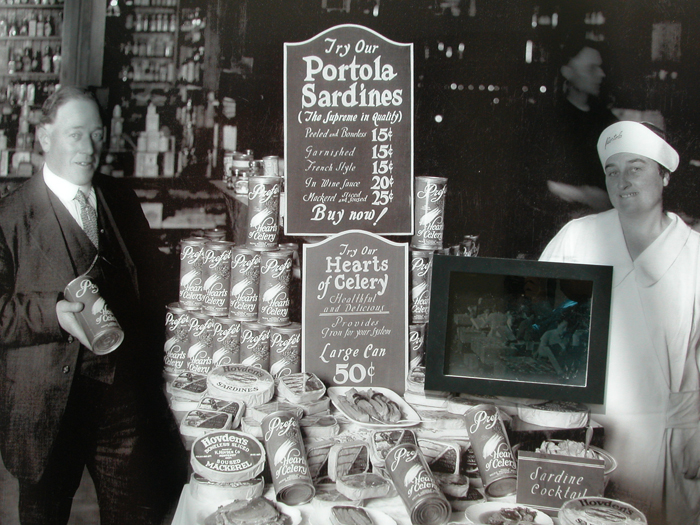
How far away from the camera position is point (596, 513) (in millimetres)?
1436

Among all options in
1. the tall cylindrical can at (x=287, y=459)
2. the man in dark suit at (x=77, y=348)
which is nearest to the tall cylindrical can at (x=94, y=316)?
the man in dark suit at (x=77, y=348)

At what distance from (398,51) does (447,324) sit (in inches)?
33.6

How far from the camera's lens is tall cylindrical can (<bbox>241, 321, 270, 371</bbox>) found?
167 centimetres

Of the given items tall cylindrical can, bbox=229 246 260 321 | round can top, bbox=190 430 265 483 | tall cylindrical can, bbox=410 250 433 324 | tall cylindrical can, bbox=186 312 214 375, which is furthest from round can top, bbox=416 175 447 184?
round can top, bbox=190 430 265 483

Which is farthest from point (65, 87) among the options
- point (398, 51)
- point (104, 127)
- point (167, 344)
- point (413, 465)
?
point (413, 465)

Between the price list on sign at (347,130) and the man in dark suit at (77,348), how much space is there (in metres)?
0.53

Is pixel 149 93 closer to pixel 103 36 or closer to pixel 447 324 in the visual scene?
pixel 103 36

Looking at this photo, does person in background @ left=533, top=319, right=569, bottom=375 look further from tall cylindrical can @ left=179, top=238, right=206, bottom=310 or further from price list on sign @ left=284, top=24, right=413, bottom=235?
tall cylindrical can @ left=179, top=238, right=206, bottom=310

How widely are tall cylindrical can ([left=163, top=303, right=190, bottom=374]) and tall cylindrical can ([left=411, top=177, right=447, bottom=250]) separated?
0.76 m

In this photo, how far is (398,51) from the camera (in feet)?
5.50

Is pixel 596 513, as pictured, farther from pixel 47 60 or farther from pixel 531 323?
pixel 47 60

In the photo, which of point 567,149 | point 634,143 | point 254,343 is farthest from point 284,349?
point 634,143

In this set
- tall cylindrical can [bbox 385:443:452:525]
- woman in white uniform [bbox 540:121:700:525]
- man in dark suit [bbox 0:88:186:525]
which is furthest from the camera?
woman in white uniform [bbox 540:121:700:525]

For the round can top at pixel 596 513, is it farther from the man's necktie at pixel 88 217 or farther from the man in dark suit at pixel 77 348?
the man's necktie at pixel 88 217
